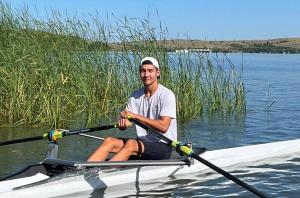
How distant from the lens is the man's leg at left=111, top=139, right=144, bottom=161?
654 cm

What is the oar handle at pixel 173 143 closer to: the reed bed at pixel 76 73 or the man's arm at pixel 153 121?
the man's arm at pixel 153 121

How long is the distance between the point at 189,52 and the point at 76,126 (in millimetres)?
3566

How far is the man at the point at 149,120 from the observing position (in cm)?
657

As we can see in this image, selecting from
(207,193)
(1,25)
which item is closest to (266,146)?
(207,193)

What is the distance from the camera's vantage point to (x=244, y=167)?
866 cm

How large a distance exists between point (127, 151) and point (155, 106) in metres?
0.71

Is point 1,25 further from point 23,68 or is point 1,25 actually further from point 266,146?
point 266,146

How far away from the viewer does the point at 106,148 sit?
21.6ft

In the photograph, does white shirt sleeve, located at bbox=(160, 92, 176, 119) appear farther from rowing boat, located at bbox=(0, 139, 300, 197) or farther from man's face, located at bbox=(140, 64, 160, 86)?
rowing boat, located at bbox=(0, 139, 300, 197)

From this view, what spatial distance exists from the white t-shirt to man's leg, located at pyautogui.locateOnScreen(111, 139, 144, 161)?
0.92 ft

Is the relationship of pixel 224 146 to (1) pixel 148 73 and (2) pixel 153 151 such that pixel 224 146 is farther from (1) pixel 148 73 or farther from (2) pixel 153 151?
(1) pixel 148 73

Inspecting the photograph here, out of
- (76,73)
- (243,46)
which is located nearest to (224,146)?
(76,73)

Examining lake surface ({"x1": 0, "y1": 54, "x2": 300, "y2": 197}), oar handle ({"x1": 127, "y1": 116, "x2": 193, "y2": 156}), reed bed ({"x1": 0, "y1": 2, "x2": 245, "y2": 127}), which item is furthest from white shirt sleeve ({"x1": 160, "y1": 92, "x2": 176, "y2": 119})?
reed bed ({"x1": 0, "y1": 2, "x2": 245, "y2": 127})

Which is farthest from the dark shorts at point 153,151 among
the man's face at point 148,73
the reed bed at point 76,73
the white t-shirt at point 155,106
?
the reed bed at point 76,73
